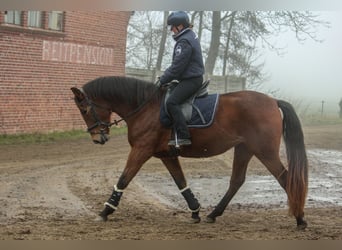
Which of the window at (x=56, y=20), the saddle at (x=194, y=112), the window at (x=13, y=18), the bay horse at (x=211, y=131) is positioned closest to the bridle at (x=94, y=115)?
the bay horse at (x=211, y=131)

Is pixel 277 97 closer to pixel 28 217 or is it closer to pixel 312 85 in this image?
pixel 312 85

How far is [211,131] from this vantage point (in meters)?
3.39

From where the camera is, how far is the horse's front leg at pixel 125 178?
3322 millimetres

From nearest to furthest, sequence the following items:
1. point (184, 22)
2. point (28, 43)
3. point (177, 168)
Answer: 1. point (184, 22)
2. point (177, 168)
3. point (28, 43)

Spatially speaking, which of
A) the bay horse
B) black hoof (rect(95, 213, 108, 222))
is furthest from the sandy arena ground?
the bay horse

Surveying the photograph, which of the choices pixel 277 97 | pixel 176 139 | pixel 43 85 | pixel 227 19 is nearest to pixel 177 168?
pixel 176 139

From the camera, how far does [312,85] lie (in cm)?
388

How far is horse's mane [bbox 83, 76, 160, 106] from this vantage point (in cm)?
344

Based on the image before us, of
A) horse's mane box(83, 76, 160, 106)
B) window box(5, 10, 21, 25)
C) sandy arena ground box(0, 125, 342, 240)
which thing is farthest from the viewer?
window box(5, 10, 21, 25)

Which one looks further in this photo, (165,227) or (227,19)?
(227,19)

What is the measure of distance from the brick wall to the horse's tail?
53.5 inches

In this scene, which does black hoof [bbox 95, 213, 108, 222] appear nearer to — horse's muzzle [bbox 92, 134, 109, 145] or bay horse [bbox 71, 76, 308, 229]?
bay horse [bbox 71, 76, 308, 229]

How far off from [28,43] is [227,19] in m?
1.70

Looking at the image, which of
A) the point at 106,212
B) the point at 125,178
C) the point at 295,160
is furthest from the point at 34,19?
the point at 295,160
